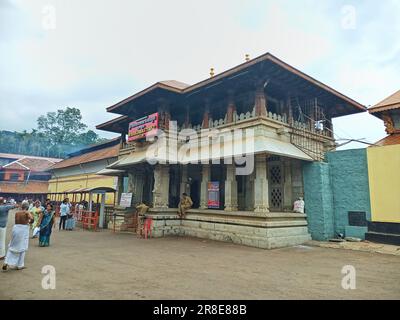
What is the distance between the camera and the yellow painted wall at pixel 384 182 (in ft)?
33.2

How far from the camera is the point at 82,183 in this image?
104ft

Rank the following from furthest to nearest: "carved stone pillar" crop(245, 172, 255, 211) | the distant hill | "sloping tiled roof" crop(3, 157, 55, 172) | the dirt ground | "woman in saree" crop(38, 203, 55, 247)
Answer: the distant hill → "sloping tiled roof" crop(3, 157, 55, 172) → "carved stone pillar" crop(245, 172, 255, 211) → "woman in saree" crop(38, 203, 55, 247) → the dirt ground

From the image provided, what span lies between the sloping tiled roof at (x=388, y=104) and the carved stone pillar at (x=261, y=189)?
854 cm

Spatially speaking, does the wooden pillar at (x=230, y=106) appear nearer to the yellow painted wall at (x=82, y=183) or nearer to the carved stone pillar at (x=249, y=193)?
the carved stone pillar at (x=249, y=193)

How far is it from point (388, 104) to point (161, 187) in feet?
42.7

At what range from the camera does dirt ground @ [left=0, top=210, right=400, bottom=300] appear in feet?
15.5

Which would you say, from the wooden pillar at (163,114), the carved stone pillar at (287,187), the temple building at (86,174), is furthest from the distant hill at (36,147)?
the carved stone pillar at (287,187)

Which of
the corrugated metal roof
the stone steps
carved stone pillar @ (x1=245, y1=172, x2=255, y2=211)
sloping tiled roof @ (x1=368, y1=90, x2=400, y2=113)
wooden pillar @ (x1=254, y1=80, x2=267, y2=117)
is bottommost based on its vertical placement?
the stone steps

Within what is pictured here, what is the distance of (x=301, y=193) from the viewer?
12328mm

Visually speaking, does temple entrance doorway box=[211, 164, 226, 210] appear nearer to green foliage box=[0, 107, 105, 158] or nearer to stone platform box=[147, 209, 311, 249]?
stone platform box=[147, 209, 311, 249]

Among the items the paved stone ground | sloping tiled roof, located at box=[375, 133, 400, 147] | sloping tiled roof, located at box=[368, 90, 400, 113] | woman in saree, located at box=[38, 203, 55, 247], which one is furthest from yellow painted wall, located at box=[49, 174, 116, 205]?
sloping tiled roof, located at box=[368, 90, 400, 113]

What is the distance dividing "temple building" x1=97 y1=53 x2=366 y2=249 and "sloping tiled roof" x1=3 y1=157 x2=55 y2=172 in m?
34.4
